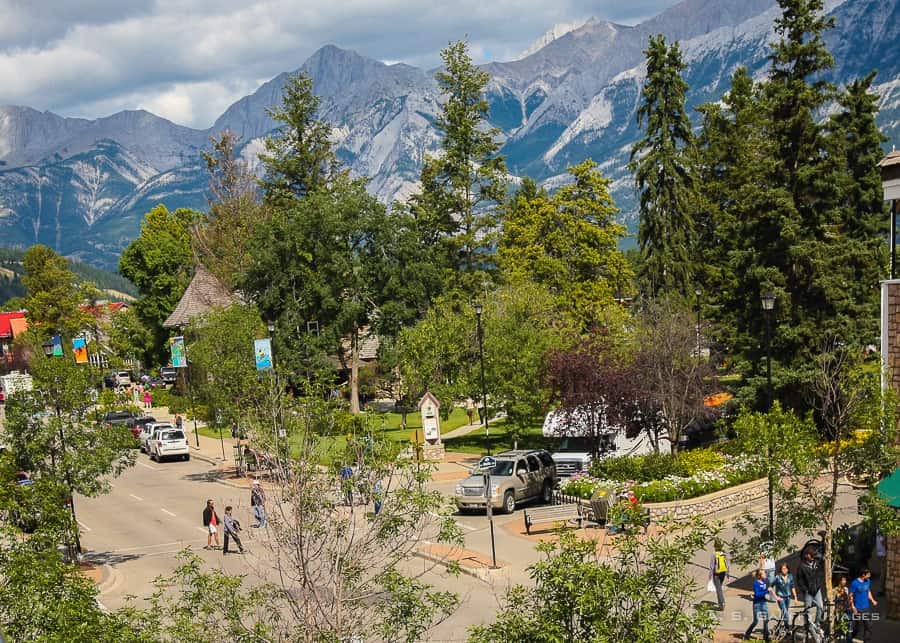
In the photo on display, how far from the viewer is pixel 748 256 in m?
34.9

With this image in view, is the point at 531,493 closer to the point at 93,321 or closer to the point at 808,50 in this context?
the point at 808,50

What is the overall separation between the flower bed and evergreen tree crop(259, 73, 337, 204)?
42373 millimetres

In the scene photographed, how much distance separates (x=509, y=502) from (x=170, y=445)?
71.5 ft

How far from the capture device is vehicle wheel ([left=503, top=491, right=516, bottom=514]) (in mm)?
28359

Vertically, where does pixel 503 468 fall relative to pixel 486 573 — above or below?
above

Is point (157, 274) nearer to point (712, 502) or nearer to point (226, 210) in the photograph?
point (226, 210)

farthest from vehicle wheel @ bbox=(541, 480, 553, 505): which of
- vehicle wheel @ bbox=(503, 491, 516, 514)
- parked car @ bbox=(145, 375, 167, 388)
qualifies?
parked car @ bbox=(145, 375, 167, 388)

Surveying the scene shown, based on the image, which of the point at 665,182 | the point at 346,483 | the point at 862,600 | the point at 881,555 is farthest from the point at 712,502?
the point at 665,182

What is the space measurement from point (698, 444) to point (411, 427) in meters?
17.5

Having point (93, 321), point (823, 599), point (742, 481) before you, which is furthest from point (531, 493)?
point (93, 321)

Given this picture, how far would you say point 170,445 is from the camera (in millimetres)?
44281

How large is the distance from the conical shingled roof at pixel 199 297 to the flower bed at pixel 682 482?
145 ft

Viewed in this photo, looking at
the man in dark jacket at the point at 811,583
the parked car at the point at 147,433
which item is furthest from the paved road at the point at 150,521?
the man in dark jacket at the point at 811,583

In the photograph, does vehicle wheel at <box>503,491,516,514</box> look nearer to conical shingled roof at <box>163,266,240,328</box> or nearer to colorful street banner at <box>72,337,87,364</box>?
colorful street banner at <box>72,337,87,364</box>
